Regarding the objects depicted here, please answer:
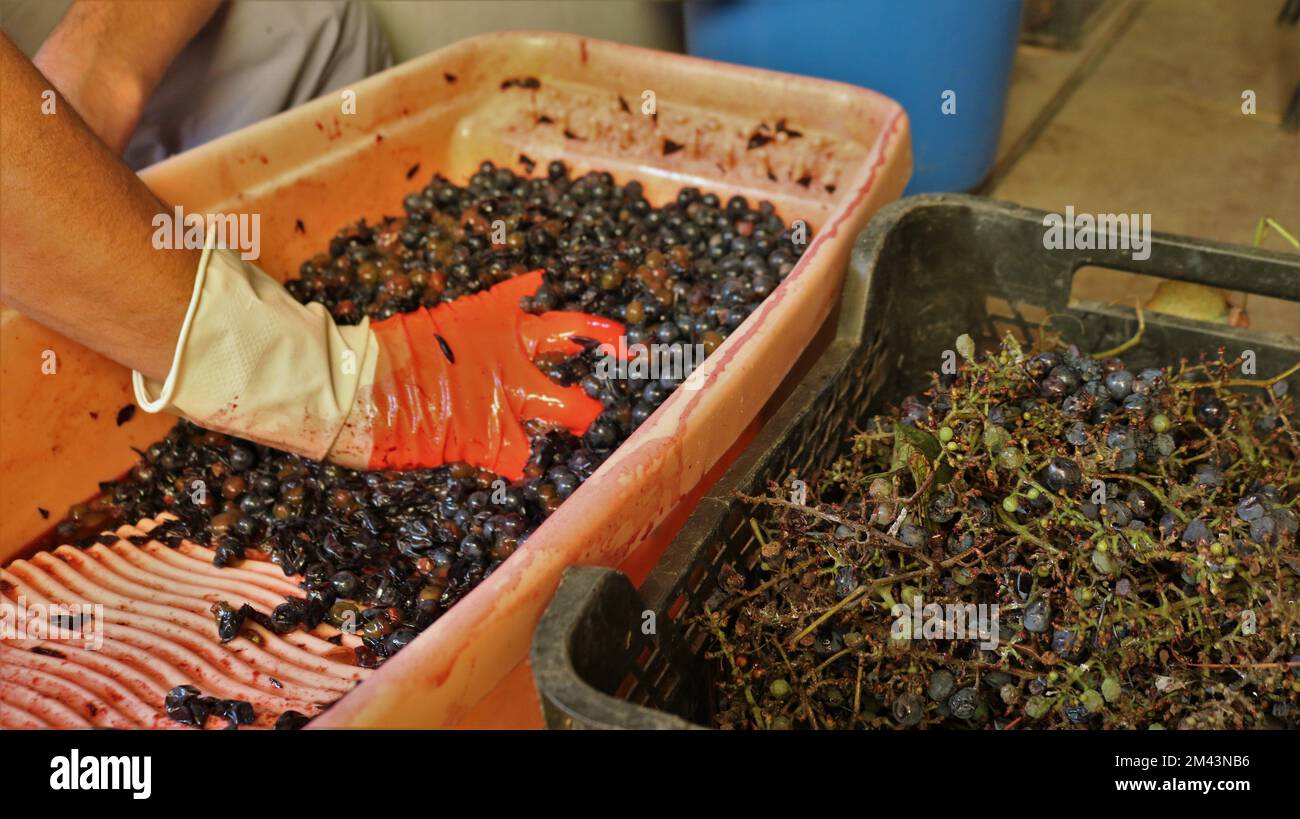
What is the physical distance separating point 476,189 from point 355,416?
74 cm

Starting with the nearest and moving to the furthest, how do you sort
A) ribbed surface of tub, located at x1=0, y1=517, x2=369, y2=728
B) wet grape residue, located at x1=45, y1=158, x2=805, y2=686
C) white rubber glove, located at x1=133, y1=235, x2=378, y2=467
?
1. ribbed surface of tub, located at x1=0, y1=517, x2=369, y2=728
2. wet grape residue, located at x1=45, y1=158, x2=805, y2=686
3. white rubber glove, located at x1=133, y1=235, x2=378, y2=467

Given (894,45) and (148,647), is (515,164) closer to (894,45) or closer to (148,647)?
(894,45)

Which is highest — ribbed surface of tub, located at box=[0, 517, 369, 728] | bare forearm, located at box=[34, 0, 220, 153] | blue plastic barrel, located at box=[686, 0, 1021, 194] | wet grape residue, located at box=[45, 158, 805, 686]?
blue plastic barrel, located at box=[686, 0, 1021, 194]

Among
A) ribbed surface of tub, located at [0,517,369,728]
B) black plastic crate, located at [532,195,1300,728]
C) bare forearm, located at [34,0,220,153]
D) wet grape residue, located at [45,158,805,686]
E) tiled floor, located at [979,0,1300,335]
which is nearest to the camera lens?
black plastic crate, located at [532,195,1300,728]

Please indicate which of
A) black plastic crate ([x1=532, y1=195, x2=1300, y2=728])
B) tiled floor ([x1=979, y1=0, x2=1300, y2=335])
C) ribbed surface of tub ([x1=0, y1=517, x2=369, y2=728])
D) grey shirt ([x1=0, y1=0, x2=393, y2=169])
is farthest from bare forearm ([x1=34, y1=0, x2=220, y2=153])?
tiled floor ([x1=979, y1=0, x2=1300, y2=335])

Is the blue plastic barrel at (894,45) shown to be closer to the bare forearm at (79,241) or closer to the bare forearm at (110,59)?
the bare forearm at (110,59)

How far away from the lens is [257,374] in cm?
147

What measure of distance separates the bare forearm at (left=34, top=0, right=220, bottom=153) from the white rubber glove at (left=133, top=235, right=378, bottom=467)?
517 mm

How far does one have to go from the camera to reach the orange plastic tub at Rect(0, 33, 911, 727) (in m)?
0.97

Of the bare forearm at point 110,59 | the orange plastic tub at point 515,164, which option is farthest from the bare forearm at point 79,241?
the bare forearm at point 110,59

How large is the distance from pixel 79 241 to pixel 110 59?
76 cm

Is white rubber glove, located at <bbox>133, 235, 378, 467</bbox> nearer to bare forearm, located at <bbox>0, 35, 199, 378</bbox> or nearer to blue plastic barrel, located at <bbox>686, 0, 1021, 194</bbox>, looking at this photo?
bare forearm, located at <bbox>0, 35, 199, 378</bbox>

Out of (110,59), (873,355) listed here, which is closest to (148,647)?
(873,355)
